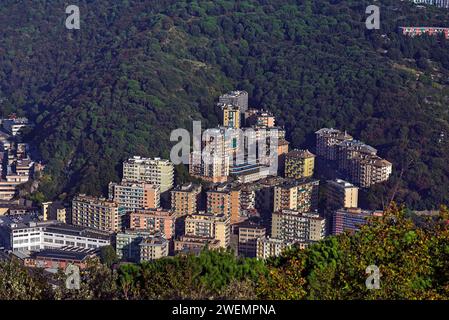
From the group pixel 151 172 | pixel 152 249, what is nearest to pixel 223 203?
pixel 151 172

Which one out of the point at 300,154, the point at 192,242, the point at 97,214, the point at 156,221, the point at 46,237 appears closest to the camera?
the point at 192,242

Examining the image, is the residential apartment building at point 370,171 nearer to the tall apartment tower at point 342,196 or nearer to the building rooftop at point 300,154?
the tall apartment tower at point 342,196

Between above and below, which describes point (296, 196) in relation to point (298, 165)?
below

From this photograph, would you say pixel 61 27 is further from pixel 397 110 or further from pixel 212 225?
pixel 212 225

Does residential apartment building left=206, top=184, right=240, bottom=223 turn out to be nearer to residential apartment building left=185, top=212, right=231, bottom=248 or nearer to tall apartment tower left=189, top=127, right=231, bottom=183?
residential apartment building left=185, top=212, right=231, bottom=248

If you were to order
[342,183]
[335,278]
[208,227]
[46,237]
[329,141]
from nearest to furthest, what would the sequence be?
1. [335,278]
2. [208,227]
3. [46,237]
4. [342,183]
5. [329,141]

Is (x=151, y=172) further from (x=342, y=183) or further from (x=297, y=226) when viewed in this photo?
(x=342, y=183)
